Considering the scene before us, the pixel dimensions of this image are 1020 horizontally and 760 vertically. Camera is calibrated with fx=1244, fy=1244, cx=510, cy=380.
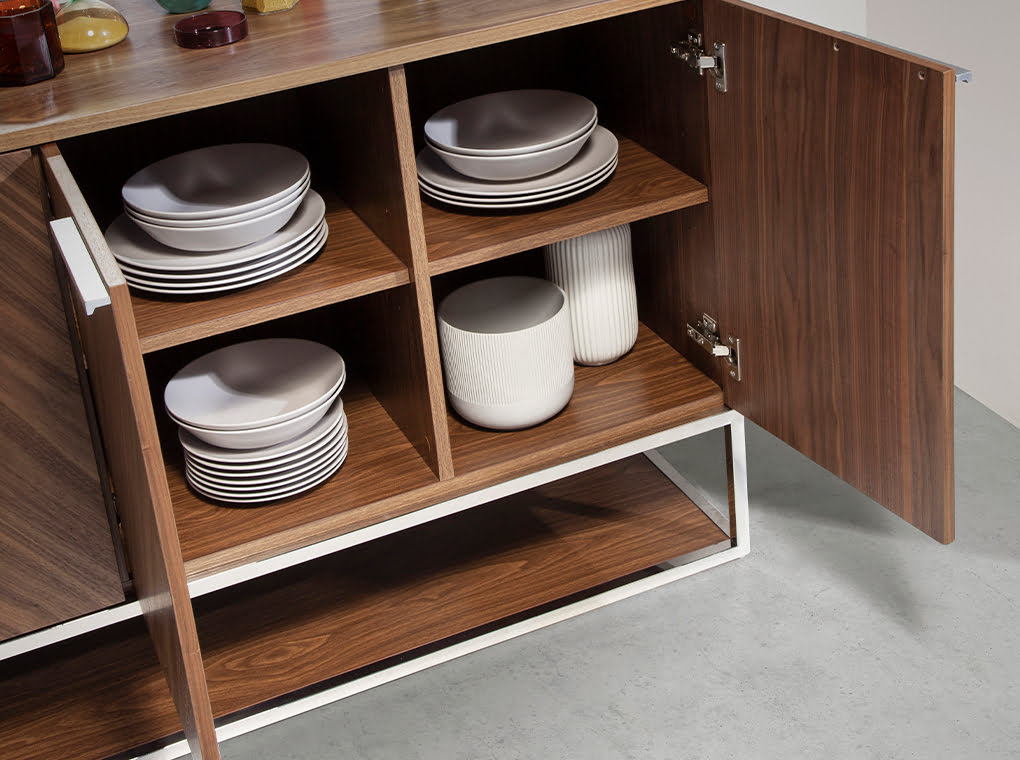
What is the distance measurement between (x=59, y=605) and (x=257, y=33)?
75 centimetres

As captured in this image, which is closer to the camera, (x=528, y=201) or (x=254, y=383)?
(x=528, y=201)

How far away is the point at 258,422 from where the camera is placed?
5.09 feet

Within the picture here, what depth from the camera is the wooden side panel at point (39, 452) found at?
4.47 feet

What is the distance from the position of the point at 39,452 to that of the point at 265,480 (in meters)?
0.28

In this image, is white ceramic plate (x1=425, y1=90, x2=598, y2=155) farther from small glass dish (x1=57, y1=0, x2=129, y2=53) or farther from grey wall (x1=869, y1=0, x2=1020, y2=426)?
grey wall (x1=869, y1=0, x2=1020, y2=426)

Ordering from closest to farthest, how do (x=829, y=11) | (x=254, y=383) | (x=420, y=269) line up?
1. (x=420, y=269)
2. (x=254, y=383)
3. (x=829, y=11)

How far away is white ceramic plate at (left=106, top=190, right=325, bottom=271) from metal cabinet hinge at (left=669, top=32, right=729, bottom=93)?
0.50 m

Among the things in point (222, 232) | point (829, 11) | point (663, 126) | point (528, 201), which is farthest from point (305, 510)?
point (829, 11)

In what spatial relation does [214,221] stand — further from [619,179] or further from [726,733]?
[726,733]

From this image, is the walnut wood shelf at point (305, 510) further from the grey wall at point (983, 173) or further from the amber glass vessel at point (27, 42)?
the grey wall at point (983, 173)

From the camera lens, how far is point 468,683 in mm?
1737

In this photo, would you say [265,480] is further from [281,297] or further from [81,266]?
[81,266]

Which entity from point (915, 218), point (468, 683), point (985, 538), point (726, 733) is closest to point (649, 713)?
point (726, 733)

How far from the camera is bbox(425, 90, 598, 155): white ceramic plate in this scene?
1.71m
